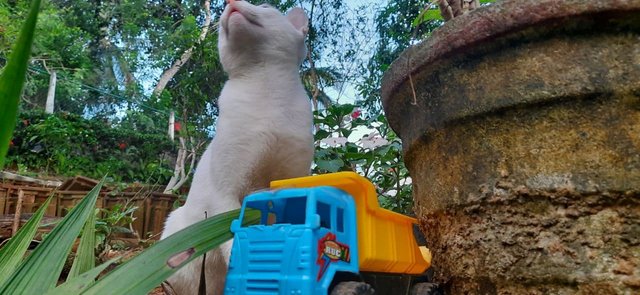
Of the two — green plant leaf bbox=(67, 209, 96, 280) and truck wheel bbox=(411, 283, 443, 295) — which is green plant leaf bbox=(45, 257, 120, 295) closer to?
green plant leaf bbox=(67, 209, 96, 280)

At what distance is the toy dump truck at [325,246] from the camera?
0.71m

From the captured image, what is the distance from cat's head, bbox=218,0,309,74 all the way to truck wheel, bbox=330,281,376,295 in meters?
0.93

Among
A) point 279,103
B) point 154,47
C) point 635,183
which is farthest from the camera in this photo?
point 154,47

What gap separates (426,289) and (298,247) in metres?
0.26

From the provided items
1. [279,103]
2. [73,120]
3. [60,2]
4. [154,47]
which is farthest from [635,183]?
[60,2]

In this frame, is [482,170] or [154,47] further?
[154,47]

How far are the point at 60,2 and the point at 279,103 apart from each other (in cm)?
981

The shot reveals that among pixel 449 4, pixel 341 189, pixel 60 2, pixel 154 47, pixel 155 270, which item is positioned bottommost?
pixel 155 270

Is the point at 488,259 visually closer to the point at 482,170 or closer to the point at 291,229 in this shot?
the point at 482,170

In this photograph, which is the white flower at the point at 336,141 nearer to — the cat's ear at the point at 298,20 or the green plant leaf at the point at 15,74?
the cat's ear at the point at 298,20

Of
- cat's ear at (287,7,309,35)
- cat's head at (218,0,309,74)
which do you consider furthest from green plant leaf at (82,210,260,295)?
cat's ear at (287,7,309,35)

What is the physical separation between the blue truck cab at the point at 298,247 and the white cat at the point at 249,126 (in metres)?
0.43

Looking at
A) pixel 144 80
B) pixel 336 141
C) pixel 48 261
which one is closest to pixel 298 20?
pixel 336 141

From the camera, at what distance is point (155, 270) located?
26.6 inches
